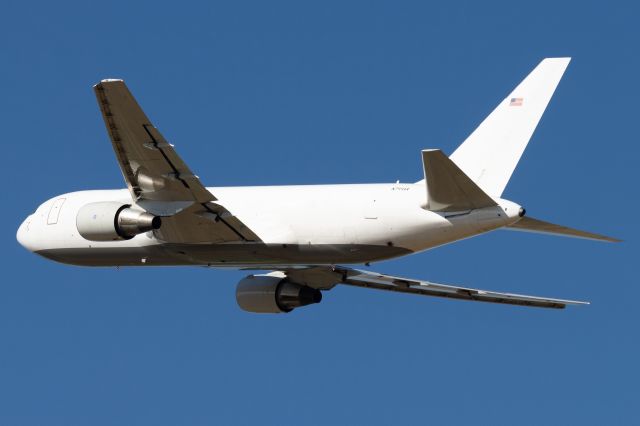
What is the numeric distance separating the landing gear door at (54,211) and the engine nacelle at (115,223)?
4253 mm

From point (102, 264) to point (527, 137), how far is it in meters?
14.2

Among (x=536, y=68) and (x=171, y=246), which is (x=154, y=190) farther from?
(x=536, y=68)

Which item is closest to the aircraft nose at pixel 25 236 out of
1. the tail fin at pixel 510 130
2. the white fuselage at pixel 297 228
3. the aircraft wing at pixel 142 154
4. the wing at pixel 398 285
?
the white fuselage at pixel 297 228

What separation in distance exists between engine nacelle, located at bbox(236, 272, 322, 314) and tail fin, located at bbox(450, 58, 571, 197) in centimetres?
887

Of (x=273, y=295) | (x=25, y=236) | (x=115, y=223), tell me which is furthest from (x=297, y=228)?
(x=25, y=236)

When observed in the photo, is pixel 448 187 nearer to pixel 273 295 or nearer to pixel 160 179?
pixel 160 179

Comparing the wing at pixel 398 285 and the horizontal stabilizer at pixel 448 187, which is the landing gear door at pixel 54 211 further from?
the horizontal stabilizer at pixel 448 187

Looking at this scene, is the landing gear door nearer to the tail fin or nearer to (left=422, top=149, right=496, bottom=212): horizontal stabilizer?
(left=422, top=149, right=496, bottom=212): horizontal stabilizer

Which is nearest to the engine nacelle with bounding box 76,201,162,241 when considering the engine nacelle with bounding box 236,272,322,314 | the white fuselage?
the white fuselage

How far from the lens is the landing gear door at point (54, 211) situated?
45875mm

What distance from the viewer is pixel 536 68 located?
41.2 meters

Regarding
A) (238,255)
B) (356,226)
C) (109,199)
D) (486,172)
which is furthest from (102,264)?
(486,172)

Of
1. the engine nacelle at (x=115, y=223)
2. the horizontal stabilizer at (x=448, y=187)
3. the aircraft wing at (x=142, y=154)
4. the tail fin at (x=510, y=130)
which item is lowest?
the engine nacelle at (x=115, y=223)

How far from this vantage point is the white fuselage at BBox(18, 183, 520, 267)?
4016cm
